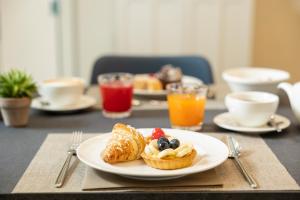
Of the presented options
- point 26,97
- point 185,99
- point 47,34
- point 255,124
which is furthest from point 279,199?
point 47,34

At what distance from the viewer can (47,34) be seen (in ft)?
10.4

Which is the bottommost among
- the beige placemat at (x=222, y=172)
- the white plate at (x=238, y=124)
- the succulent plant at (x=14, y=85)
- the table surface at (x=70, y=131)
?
the table surface at (x=70, y=131)

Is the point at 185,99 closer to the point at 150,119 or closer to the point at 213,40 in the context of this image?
the point at 150,119

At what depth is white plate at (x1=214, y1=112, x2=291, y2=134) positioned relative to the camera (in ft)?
4.42

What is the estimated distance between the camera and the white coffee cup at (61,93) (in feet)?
5.28

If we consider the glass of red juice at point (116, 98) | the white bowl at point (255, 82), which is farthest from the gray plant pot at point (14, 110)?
the white bowl at point (255, 82)

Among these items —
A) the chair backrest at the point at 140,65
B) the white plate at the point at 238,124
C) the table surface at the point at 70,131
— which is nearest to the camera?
the table surface at the point at 70,131

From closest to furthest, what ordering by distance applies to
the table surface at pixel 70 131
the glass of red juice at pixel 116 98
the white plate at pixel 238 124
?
the table surface at pixel 70 131 < the white plate at pixel 238 124 < the glass of red juice at pixel 116 98

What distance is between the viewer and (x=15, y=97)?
1.45m

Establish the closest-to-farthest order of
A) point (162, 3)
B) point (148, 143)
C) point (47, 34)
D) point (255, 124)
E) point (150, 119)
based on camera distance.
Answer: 1. point (148, 143)
2. point (255, 124)
3. point (150, 119)
4. point (162, 3)
5. point (47, 34)

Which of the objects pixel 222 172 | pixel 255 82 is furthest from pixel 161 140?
pixel 255 82

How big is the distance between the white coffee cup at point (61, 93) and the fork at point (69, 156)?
29 centimetres

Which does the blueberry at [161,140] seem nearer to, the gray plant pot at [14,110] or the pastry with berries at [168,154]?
the pastry with berries at [168,154]

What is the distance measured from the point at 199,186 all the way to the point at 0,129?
26.1 inches
